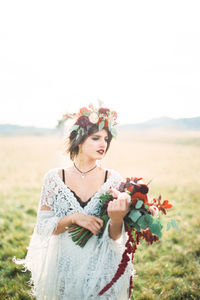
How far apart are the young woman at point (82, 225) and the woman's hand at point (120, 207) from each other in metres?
0.18

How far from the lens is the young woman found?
268 centimetres

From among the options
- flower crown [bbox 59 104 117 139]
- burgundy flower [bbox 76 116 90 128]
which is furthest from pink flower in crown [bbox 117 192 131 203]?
burgundy flower [bbox 76 116 90 128]

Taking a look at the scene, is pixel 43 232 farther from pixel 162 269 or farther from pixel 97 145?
pixel 162 269

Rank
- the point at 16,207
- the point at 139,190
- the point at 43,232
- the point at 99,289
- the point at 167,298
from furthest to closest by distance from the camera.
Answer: the point at 16,207
the point at 167,298
the point at 43,232
the point at 99,289
the point at 139,190

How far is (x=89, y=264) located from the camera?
2742 millimetres

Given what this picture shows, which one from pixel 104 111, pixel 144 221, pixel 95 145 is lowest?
pixel 144 221

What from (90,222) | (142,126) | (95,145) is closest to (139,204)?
(90,222)

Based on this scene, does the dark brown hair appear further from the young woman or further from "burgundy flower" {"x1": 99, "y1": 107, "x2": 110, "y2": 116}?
"burgundy flower" {"x1": 99, "y1": 107, "x2": 110, "y2": 116}

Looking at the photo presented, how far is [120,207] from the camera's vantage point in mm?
2344

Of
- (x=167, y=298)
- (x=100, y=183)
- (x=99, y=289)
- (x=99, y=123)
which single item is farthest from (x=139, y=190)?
(x=167, y=298)

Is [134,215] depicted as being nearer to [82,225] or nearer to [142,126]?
[82,225]

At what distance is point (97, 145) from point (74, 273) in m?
1.50

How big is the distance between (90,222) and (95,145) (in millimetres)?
893

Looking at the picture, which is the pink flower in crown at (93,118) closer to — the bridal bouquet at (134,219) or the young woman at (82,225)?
the young woman at (82,225)
